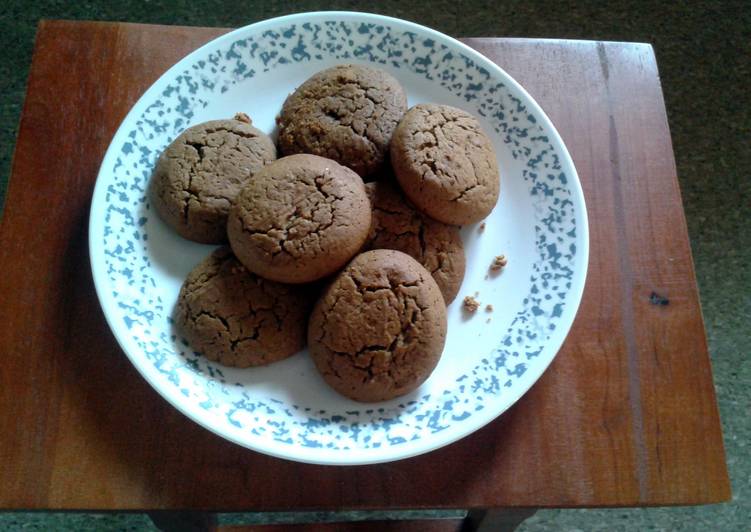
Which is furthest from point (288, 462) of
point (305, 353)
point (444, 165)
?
point (444, 165)

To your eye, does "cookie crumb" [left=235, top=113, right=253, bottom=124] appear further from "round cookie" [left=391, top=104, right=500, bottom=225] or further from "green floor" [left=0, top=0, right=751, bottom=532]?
"green floor" [left=0, top=0, right=751, bottom=532]

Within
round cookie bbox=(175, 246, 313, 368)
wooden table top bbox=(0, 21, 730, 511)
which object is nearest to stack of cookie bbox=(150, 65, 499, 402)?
round cookie bbox=(175, 246, 313, 368)

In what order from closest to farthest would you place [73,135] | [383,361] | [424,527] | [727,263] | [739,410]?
1. [383,361]
2. [73,135]
3. [424,527]
4. [739,410]
5. [727,263]

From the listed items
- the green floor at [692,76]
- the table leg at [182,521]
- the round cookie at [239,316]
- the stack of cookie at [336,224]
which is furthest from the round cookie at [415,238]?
the green floor at [692,76]

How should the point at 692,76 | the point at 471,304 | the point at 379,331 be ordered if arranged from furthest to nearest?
the point at 692,76
the point at 471,304
the point at 379,331

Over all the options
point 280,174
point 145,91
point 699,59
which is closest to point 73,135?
point 145,91

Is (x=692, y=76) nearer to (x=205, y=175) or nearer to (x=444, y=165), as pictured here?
(x=444, y=165)

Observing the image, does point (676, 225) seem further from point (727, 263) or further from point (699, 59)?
point (699, 59)
